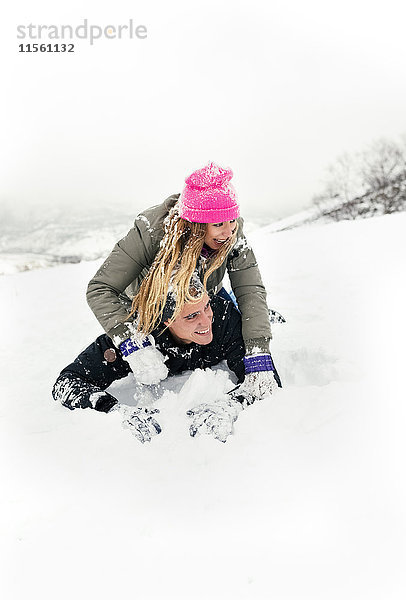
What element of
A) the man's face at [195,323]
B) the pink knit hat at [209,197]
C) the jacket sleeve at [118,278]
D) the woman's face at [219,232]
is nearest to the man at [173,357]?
the man's face at [195,323]

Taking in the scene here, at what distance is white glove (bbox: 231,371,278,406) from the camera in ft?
6.35

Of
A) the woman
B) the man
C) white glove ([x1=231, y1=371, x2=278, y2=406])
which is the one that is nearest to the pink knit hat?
the woman

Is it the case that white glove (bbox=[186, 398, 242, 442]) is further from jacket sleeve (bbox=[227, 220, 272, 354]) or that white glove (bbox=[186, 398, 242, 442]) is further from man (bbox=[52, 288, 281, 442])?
jacket sleeve (bbox=[227, 220, 272, 354])

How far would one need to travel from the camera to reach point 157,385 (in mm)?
2209

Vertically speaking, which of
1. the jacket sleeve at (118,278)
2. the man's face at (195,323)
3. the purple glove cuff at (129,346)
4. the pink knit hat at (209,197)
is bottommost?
the purple glove cuff at (129,346)

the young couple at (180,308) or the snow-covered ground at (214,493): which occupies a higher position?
the young couple at (180,308)

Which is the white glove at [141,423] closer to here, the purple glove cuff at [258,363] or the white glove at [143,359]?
the white glove at [143,359]

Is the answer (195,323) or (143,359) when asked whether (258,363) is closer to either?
(195,323)

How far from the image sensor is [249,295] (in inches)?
87.4

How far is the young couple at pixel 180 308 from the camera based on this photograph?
190cm

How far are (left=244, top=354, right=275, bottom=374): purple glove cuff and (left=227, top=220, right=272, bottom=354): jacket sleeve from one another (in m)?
0.04

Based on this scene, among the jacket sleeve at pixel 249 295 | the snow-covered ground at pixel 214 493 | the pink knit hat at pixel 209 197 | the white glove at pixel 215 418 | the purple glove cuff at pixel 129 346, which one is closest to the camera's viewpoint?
the snow-covered ground at pixel 214 493

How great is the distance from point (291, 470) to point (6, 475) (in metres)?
0.88

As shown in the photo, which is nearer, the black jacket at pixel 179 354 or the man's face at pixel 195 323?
the man's face at pixel 195 323
